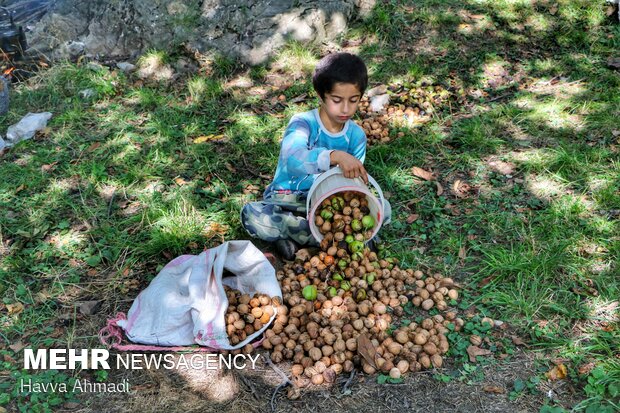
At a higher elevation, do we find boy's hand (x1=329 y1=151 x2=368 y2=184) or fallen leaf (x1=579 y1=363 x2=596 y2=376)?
boy's hand (x1=329 y1=151 x2=368 y2=184)

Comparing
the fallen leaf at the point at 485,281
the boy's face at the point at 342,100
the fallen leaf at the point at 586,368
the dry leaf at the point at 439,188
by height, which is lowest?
the fallen leaf at the point at 485,281

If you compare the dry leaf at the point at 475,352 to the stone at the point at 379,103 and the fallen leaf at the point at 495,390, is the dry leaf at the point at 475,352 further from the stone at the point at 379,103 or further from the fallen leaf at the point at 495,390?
the stone at the point at 379,103

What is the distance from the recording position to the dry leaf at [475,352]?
2805 millimetres

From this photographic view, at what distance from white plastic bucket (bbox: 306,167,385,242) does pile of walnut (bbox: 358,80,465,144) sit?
1466mm

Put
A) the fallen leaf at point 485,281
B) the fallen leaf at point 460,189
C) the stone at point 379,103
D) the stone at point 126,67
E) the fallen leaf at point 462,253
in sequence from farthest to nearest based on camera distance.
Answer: the stone at point 126,67
the stone at point 379,103
the fallen leaf at point 460,189
the fallen leaf at point 462,253
the fallen leaf at point 485,281

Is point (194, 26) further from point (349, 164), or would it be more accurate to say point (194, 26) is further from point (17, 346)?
point (17, 346)

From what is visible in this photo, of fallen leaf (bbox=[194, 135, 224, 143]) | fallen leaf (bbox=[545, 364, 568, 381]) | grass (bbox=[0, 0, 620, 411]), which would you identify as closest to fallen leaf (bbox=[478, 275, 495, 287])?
grass (bbox=[0, 0, 620, 411])

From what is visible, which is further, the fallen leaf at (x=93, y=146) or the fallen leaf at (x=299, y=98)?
the fallen leaf at (x=299, y=98)

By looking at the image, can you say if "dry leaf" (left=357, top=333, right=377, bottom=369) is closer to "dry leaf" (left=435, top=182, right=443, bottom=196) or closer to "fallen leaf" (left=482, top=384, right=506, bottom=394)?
"fallen leaf" (left=482, top=384, right=506, bottom=394)

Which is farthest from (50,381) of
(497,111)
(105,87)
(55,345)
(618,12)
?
(618,12)

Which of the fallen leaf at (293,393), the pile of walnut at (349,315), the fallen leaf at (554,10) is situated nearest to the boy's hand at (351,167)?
the pile of walnut at (349,315)

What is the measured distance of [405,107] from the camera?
491 centimetres

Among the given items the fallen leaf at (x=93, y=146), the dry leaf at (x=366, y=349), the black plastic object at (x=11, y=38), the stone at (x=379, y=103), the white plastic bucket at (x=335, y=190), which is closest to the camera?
the dry leaf at (x=366, y=349)

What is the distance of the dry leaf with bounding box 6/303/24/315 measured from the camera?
10.3 feet
